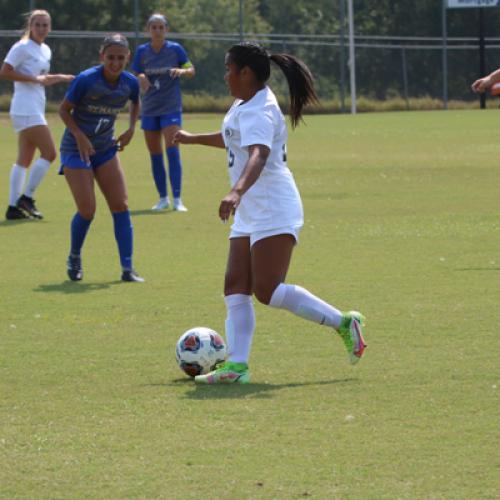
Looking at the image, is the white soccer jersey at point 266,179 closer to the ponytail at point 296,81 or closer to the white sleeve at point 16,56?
the ponytail at point 296,81

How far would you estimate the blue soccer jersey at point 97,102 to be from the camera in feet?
33.6

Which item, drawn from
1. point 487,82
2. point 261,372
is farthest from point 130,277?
point 261,372

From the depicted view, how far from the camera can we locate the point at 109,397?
6.54 m

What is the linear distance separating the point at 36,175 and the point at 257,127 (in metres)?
8.77

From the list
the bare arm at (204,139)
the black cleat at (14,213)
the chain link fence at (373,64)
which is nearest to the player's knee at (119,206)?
the bare arm at (204,139)

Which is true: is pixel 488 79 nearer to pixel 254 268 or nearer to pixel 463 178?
pixel 254 268

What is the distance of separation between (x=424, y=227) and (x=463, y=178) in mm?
5866

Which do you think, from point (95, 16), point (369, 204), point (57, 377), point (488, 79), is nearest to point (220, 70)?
point (95, 16)

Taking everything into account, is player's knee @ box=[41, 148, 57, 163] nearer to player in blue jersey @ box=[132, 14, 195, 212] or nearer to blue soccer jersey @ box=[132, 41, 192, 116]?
player in blue jersey @ box=[132, 14, 195, 212]

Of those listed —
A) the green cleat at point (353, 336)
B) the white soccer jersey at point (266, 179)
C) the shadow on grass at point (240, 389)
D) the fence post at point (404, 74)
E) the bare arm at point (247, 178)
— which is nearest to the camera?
the bare arm at point (247, 178)

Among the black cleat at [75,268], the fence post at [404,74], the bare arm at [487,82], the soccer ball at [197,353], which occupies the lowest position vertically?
the fence post at [404,74]

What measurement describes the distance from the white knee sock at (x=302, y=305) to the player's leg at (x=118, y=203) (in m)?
3.72

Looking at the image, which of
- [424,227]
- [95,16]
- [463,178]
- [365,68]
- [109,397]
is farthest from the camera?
[365,68]

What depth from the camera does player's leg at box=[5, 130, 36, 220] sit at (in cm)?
1521
